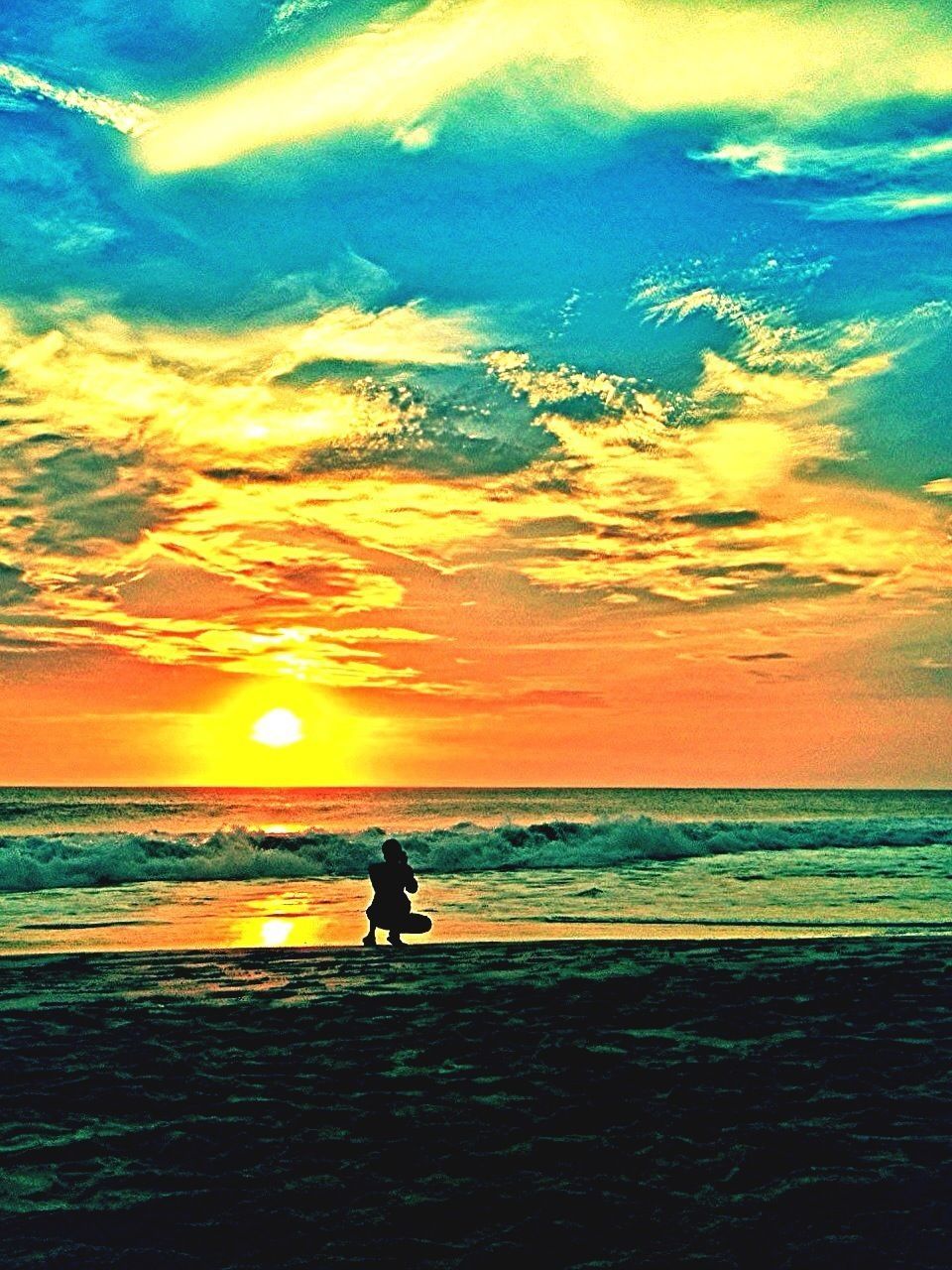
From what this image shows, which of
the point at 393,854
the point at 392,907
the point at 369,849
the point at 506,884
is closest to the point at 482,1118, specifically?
the point at 392,907

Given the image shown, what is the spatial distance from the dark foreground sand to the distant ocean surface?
5.84 metres

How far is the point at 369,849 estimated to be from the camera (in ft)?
137

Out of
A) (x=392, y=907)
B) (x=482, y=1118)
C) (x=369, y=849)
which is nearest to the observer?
(x=482, y=1118)

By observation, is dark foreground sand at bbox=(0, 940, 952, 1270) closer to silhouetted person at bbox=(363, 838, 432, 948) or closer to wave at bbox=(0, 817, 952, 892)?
silhouetted person at bbox=(363, 838, 432, 948)

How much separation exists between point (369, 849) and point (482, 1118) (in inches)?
1355

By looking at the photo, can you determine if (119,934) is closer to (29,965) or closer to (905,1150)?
(29,965)

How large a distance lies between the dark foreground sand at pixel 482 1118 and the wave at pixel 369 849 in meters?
21.1

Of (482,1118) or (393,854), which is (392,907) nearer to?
(393,854)

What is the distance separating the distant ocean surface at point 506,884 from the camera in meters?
19.7

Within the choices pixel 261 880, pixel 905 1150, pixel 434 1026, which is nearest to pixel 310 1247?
pixel 905 1150

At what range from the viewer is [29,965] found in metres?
14.8

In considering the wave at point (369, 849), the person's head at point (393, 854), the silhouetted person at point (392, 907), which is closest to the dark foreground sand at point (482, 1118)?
the silhouetted person at point (392, 907)

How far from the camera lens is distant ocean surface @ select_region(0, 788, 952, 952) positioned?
64.5 ft

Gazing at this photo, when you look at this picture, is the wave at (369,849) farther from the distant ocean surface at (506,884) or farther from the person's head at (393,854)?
the person's head at (393,854)
